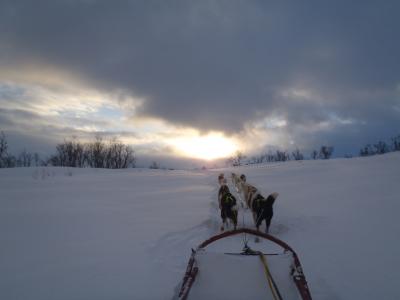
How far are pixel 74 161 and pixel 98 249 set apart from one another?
159 feet

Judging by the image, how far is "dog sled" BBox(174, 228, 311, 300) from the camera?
3156 millimetres

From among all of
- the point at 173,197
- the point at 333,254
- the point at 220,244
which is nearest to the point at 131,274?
the point at 220,244

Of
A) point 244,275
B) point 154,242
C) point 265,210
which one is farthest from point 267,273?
point 265,210

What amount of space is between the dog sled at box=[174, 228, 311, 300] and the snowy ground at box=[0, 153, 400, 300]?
578 millimetres

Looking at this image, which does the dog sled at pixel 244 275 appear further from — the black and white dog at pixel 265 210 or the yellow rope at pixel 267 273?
the black and white dog at pixel 265 210

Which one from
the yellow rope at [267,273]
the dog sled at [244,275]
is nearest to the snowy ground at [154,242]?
the dog sled at [244,275]

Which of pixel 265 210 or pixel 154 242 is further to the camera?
pixel 265 210

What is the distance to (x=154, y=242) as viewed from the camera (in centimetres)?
532

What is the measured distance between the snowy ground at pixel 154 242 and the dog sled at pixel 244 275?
58 cm

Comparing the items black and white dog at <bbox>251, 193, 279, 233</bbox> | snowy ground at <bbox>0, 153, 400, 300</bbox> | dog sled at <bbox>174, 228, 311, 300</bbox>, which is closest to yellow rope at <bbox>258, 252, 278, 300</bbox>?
dog sled at <bbox>174, 228, 311, 300</bbox>

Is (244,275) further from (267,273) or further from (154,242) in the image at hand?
(154,242)

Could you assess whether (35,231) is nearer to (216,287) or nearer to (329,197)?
(216,287)

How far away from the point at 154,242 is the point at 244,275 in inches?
93.7

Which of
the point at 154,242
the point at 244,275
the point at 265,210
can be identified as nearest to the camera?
the point at 244,275
